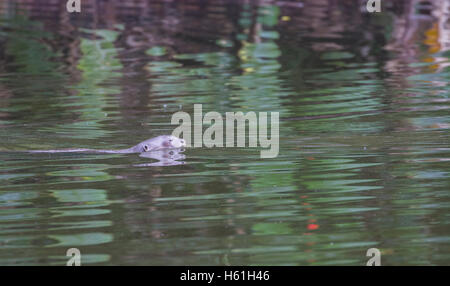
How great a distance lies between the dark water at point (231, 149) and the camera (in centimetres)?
621

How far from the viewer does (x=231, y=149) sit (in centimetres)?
952

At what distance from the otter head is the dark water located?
154mm

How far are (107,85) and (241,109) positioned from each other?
338cm

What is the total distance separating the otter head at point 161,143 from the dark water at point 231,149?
0.15 m

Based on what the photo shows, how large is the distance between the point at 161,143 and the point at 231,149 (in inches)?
29.8

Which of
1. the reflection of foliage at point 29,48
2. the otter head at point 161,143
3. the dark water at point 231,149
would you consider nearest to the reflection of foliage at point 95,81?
the dark water at point 231,149

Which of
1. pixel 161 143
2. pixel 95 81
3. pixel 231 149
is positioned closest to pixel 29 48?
pixel 95 81

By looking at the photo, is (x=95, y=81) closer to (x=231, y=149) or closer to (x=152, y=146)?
(x=152, y=146)

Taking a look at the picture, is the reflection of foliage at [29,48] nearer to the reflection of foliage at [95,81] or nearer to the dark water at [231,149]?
the dark water at [231,149]

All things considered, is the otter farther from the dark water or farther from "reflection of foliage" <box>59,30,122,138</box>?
"reflection of foliage" <box>59,30,122,138</box>

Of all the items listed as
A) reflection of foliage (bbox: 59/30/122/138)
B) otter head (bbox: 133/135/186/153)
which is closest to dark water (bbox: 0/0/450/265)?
reflection of foliage (bbox: 59/30/122/138)

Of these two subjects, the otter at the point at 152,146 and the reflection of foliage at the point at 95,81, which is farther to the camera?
the reflection of foliage at the point at 95,81
